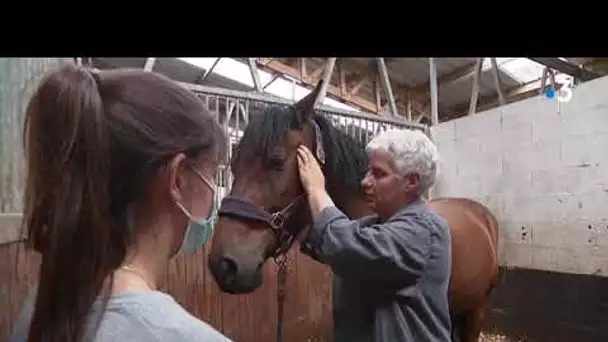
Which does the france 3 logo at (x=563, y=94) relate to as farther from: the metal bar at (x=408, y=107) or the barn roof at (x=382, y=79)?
the metal bar at (x=408, y=107)

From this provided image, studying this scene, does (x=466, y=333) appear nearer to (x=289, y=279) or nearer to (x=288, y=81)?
(x=289, y=279)

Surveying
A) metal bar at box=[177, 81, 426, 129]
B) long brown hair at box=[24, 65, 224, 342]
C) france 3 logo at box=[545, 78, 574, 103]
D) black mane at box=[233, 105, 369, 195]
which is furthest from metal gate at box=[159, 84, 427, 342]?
long brown hair at box=[24, 65, 224, 342]

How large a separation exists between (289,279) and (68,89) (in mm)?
1958

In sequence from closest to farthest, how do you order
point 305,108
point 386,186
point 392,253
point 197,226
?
1. point 197,226
2. point 392,253
3. point 386,186
4. point 305,108

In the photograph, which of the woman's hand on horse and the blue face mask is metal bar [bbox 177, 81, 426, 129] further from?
the blue face mask

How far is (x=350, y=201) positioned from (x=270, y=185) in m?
0.18

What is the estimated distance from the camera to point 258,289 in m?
2.12

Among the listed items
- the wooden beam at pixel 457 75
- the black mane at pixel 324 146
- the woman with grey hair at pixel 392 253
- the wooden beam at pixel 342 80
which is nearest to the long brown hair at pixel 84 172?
the woman with grey hair at pixel 392 253

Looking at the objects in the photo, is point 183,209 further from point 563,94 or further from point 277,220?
point 563,94

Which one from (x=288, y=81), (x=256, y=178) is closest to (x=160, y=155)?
(x=256, y=178)

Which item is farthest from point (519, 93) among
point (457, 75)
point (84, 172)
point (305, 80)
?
point (84, 172)

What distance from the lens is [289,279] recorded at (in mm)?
2268

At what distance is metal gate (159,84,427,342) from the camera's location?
6.44ft

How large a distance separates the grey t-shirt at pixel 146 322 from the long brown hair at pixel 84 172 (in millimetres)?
18
